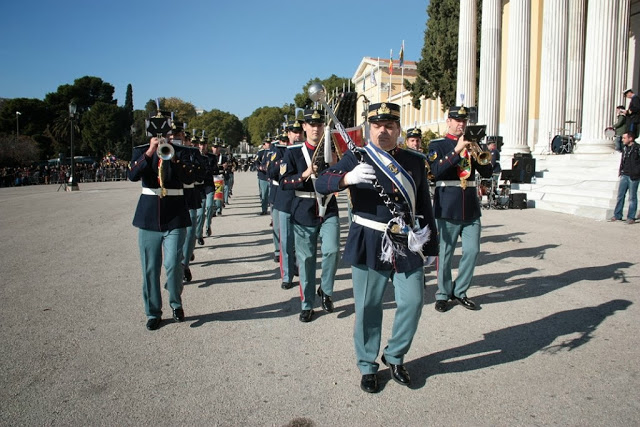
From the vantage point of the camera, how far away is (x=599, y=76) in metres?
17.4

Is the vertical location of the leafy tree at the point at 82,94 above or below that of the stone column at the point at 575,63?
above

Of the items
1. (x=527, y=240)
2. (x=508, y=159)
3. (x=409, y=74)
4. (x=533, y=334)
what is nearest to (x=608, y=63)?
(x=508, y=159)

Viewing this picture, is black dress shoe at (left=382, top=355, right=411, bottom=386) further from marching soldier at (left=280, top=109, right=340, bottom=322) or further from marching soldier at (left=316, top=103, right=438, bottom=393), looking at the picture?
marching soldier at (left=280, top=109, right=340, bottom=322)

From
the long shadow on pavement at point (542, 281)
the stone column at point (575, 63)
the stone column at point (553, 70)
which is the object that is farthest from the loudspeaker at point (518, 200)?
the long shadow on pavement at point (542, 281)

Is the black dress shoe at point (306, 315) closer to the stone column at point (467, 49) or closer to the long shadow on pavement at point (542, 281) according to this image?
the long shadow on pavement at point (542, 281)

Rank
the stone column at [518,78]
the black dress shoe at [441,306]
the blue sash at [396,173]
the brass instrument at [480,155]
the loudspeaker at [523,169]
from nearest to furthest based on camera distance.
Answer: the blue sash at [396,173]
the brass instrument at [480,155]
the black dress shoe at [441,306]
the loudspeaker at [523,169]
the stone column at [518,78]

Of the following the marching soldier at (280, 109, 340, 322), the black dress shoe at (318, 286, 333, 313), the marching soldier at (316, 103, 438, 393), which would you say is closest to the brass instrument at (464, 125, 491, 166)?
the marching soldier at (316, 103, 438, 393)

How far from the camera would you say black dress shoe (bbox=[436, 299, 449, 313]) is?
585cm

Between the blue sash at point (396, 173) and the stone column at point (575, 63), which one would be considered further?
the stone column at point (575, 63)

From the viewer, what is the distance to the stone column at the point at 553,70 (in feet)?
66.7

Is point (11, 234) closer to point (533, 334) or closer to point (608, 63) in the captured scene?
point (533, 334)

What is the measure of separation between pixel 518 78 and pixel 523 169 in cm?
527

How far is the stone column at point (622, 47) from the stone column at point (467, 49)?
6.31 m

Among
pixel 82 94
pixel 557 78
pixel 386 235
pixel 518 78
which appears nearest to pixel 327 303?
pixel 386 235
